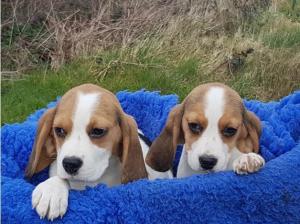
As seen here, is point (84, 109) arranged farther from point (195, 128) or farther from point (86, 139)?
point (195, 128)

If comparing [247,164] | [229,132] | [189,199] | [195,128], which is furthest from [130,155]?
[247,164]

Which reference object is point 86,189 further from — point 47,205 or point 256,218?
point 256,218

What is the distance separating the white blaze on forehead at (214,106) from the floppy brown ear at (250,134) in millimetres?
304

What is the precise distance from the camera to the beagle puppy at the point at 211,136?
14.3 feet

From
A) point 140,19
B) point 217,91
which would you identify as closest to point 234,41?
point 140,19

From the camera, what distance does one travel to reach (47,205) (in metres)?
3.91

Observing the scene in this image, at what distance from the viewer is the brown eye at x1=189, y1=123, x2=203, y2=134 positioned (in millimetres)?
4480

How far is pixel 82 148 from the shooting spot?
162 inches

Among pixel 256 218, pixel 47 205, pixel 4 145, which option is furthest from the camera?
pixel 4 145

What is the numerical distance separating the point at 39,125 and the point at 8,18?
407cm

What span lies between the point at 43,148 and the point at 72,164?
673mm

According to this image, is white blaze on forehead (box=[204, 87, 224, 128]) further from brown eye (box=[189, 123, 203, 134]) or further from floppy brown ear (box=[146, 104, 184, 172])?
floppy brown ear (box=[146, 104, 184, 172])

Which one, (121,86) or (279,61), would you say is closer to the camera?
(121,86)

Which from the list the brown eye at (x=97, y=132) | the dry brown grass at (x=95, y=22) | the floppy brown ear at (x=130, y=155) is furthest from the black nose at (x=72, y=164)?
the dry brown grass at (x=95, y=22)
